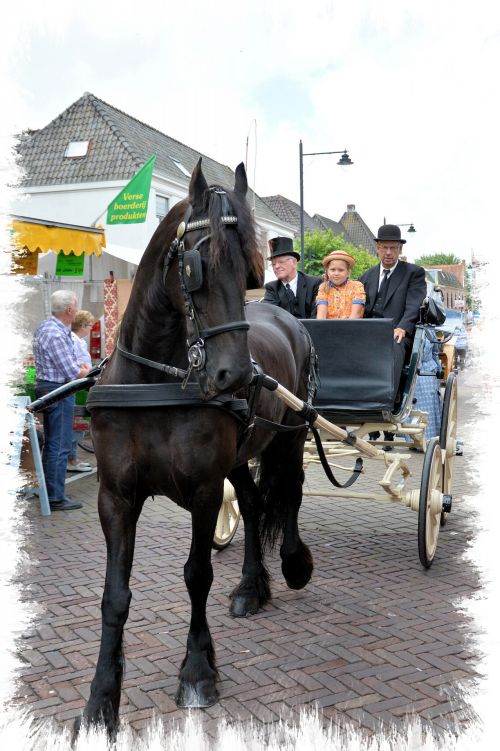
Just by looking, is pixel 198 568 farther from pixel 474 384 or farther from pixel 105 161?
pixel 105 161

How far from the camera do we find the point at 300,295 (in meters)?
6.00

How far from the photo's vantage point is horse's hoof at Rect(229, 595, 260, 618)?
410 cm

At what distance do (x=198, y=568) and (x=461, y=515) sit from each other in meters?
3.72

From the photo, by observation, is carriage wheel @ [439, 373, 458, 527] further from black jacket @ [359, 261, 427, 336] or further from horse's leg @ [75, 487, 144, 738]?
horse's leg @ [75, 487, 144, 738]

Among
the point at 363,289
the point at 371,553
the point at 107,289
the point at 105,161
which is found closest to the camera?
the point at 371,553

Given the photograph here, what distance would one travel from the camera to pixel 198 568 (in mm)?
3201

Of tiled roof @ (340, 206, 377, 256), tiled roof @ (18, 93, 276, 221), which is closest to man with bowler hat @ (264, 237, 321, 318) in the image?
tiled roof @ (18, 93, 276, 221)

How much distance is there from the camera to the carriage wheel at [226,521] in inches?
→ 199

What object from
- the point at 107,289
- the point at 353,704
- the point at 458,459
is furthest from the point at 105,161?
the point at 353,704

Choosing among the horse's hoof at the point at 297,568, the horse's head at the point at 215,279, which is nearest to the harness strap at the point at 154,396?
the horse's head at the point at 215,279

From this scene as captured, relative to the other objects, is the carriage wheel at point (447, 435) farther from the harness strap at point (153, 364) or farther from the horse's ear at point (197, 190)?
the horse's ear at point (197, 190)

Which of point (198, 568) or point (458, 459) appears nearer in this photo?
point (198, 568)

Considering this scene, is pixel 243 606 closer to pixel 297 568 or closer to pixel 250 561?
pixel 250 561

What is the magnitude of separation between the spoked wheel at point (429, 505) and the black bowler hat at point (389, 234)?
5.43 ft
